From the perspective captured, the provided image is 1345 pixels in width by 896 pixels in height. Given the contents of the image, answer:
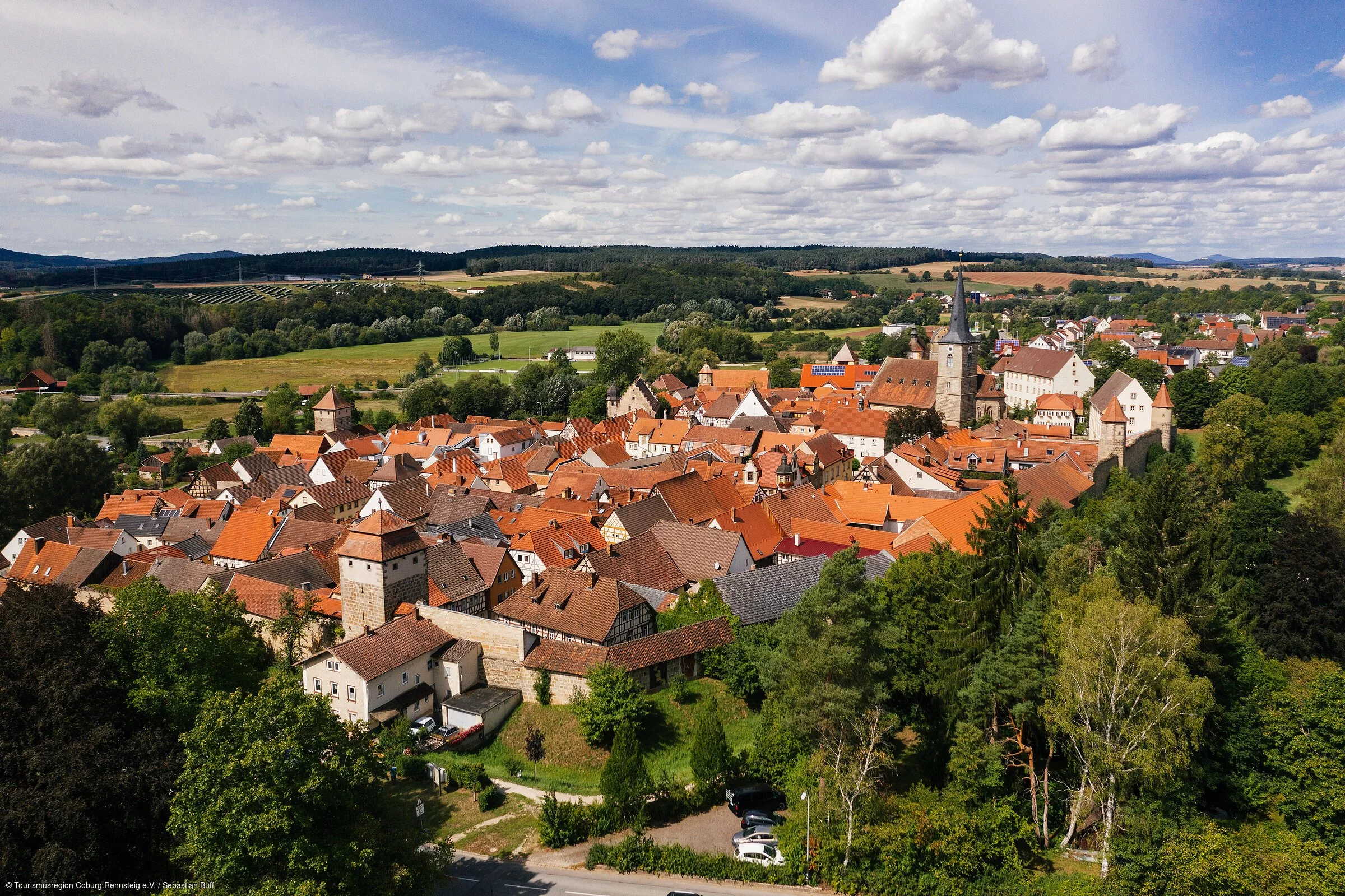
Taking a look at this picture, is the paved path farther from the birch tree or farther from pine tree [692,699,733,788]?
the birch tree

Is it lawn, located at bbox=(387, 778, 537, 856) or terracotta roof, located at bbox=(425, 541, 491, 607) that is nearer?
lawn, located at bbox=(387, 778, 537, 856)

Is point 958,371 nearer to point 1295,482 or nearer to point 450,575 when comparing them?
point 1295,482

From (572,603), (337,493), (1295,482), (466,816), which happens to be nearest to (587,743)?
(466,816)

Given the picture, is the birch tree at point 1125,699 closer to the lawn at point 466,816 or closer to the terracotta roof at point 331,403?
the lawn at point 466,816

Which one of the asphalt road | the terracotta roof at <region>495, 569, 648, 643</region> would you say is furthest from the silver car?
Answer: the terracotta roof at <region>495, 569, 648, 643</region>

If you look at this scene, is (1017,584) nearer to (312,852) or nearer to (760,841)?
(760,841)

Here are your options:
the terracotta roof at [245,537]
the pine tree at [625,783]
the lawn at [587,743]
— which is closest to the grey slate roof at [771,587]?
the lawn at [587,743]
